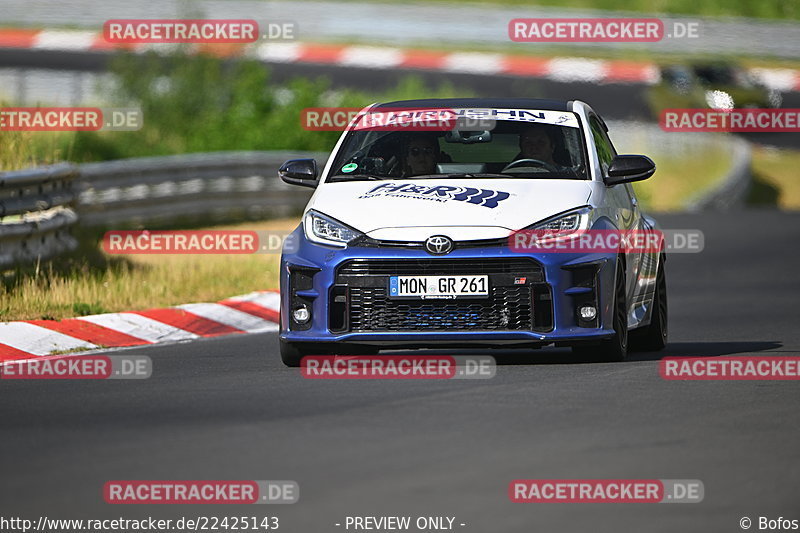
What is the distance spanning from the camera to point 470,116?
436 inches

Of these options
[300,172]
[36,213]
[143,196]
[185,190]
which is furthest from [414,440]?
[185,190]

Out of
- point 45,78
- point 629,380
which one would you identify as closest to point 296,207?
point 45,78

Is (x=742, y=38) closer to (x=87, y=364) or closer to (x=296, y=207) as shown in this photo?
(x=296, y=207)

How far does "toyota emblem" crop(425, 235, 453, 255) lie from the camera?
9.70m

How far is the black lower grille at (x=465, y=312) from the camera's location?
9727 mm

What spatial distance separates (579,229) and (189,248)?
363 inches

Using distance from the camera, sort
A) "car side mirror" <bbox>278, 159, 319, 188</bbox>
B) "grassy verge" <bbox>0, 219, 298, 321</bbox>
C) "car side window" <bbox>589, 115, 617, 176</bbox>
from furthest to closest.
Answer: "grassy verge" <bbox>0, 219, 298, 321</bbox> < "car side window" <bbox>589, 115, 617, 176</bbox> < "car side mirror" <bbox>278, 159, 319, 188</bbox>

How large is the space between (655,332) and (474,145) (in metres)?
1.76

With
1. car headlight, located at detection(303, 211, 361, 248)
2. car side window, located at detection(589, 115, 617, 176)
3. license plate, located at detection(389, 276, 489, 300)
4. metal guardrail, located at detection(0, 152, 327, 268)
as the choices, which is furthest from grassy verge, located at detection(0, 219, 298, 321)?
car side window, located at detection(589, 115, 617, 176)

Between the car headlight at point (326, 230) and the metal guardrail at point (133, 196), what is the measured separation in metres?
4.18

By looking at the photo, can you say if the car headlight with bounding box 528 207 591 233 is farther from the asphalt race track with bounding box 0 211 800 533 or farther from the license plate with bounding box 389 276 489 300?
the asphalt race track with bounding box 0 211 800 533

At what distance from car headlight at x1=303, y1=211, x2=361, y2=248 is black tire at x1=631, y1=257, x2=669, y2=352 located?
2.54 meters

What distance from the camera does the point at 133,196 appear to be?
856 inches

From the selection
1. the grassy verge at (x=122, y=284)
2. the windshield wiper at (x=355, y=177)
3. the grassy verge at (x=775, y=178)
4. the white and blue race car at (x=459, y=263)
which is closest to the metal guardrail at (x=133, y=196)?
the grassy verge at (x=122, y=284)
